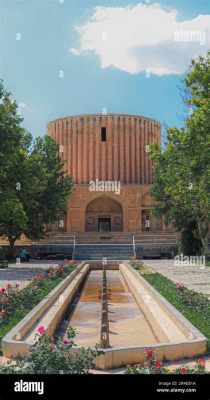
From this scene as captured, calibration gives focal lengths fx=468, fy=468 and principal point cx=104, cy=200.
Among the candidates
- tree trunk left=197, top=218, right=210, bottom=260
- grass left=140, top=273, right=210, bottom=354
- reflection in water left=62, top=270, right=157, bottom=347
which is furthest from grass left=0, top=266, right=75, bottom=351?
tree trunk left=197, top=218, right=210, bottom=260

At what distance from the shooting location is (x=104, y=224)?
1788 inches

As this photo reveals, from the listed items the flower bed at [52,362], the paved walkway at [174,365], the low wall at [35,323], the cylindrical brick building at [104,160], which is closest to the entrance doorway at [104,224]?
the cylindrical brick building at [104,160]

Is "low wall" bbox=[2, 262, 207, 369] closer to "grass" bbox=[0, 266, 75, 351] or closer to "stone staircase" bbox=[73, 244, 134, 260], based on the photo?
"grass" bbox=[0, 266, 75, 351]

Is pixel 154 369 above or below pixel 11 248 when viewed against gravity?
below

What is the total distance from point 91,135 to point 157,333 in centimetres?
3778

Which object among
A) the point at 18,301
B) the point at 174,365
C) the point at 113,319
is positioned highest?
the point at 18,301

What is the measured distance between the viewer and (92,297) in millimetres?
13469

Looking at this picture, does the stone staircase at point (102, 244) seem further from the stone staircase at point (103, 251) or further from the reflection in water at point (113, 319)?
the reflection in water at point (113, 319)

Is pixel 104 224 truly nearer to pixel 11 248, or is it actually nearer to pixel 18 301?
pixel 11 248

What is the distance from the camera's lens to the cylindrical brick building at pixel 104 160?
138ft

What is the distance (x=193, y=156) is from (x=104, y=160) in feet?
83.0

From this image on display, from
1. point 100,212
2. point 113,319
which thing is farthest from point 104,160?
point 113,319
